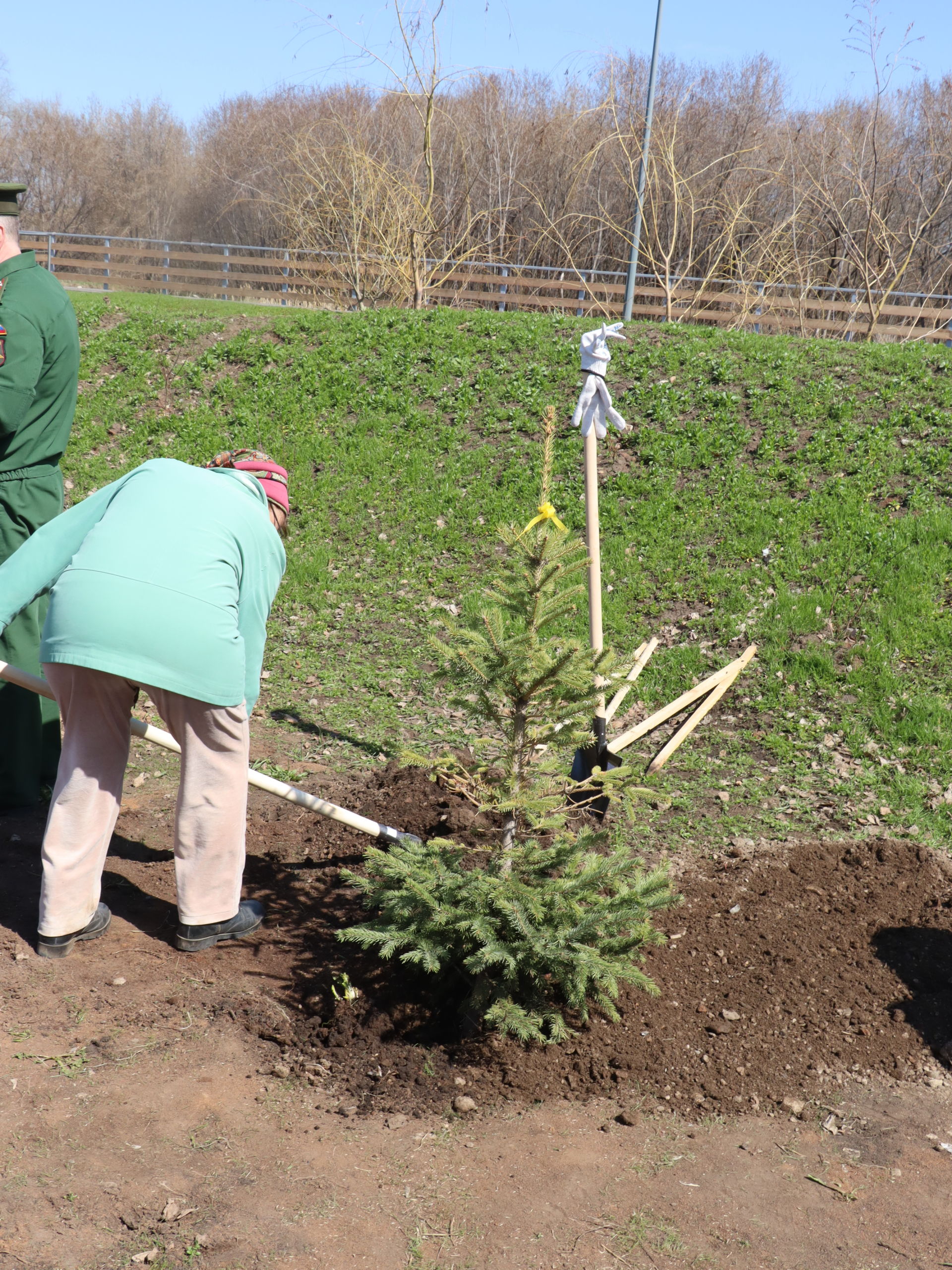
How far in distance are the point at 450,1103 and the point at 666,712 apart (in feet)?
7.52

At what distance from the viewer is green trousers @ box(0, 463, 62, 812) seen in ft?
13.6

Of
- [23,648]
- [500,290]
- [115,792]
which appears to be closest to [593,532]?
[115,792]

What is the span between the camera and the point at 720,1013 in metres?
3.32

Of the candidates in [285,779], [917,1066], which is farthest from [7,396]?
[917,1066]

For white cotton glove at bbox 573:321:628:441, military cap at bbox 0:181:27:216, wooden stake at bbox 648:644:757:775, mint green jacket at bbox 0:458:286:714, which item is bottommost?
wooden stake at bbox 648:644:757:775

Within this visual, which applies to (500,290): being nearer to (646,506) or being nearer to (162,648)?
(646,506)

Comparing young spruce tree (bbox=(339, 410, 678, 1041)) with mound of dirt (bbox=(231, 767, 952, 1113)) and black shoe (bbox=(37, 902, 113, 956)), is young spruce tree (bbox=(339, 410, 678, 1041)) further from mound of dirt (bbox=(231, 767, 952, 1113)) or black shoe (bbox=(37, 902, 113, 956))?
black shoe (bbox=(37, 902, 113, 956))

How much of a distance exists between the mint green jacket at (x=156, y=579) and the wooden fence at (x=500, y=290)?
34.8 feet

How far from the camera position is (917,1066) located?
10.4 feet

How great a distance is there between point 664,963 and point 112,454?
7.87m

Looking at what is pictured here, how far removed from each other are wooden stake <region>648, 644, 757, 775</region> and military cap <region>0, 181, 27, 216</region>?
3678 mm

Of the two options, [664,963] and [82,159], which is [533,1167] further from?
[82,159]

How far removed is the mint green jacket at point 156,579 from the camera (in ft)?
9.71

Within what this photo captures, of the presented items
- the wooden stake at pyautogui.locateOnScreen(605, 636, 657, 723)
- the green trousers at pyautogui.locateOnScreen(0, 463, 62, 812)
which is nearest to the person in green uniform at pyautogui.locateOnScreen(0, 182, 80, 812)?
the green trousers at pyautogui.locateOnScreen(0, 463, 62, 812)
